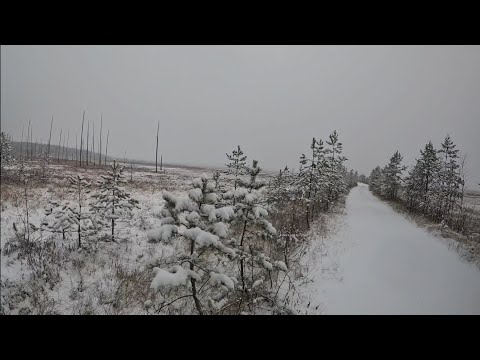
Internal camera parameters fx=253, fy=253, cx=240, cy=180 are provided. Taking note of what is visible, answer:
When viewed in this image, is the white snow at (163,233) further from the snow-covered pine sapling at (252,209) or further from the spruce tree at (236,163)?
the spruce tree at (236,163)

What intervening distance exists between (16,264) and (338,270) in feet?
23.4

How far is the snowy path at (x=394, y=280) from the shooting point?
4.57 meters

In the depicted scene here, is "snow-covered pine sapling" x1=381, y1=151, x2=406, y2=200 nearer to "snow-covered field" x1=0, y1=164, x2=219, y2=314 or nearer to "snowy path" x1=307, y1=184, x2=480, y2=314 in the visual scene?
"snowy path" x1=307, y1=184, x2=480, y2=314

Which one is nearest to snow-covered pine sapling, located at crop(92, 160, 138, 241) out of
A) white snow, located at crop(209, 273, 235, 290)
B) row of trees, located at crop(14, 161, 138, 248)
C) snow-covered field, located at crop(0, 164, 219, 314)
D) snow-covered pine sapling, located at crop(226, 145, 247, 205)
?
row of trees, located at crop(14, 161, 138, 248)

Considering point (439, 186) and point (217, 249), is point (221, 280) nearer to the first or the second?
point (217, 249)

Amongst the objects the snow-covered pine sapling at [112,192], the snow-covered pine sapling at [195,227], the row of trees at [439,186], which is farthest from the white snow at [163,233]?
the row of trees at [439,186]

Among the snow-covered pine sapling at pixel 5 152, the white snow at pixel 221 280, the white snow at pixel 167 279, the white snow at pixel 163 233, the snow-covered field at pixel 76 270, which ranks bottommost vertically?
the snow-covered field at pixel 76 270

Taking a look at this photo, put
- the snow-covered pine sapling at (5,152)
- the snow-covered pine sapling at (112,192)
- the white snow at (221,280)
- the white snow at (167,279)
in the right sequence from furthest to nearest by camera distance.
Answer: the snow-covered pine sapling at (112,192) → the snow-covered pine sapling at (5,152) → the white snow at (221,280) → the white snow at (167,279)

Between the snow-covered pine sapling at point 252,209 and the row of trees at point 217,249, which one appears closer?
the row of trees at point 217,249

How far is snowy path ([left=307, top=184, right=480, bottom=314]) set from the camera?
4570 millimetres

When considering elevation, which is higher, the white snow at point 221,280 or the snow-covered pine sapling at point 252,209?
the snow-covered pine sapling at point 252,209

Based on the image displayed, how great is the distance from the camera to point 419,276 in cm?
589
